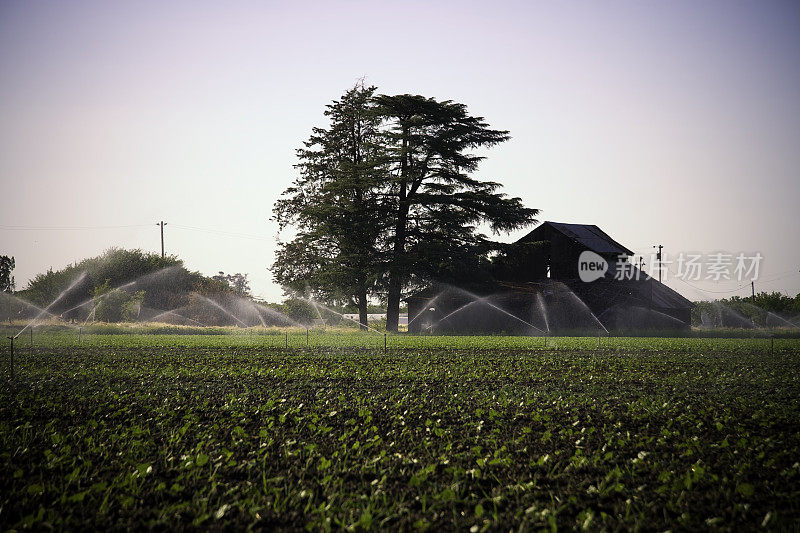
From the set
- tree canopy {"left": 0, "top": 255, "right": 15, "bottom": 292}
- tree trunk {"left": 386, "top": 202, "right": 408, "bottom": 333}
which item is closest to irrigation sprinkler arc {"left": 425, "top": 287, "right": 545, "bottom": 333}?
tree trunk {"left": 386, "top": 202, "right": 408, "bottom": 333}

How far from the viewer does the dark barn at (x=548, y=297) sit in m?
41.9

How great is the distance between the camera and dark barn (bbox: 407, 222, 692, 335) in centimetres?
4191

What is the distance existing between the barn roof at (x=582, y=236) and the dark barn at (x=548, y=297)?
7 centimetres

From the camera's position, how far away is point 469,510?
5223mm

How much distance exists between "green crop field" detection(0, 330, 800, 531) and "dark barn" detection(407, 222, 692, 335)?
27.6 m

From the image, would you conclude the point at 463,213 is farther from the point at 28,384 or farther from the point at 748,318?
the point at 748,318

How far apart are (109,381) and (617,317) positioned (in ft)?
120

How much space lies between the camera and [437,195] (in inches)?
1604

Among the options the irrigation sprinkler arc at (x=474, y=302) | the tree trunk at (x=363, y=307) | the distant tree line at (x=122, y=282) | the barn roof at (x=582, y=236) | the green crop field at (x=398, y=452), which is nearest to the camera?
the green crop field at (x=398, y=452)

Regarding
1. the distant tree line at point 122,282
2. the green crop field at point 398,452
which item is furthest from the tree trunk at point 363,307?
the green crop field at point 398,452

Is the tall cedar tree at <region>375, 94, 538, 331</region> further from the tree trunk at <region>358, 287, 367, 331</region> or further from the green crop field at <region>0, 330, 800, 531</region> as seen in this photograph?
Answer: the green crop field at <region>0, 330, 800, 531</region>

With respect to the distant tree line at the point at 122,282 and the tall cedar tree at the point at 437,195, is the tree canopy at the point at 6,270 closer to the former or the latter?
A: the distant tree line at the point at 122,282

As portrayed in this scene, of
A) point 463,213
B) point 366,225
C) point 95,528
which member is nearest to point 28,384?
point 95,528

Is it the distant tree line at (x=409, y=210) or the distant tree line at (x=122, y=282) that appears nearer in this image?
the distant tree line at (x=409, y=210)
